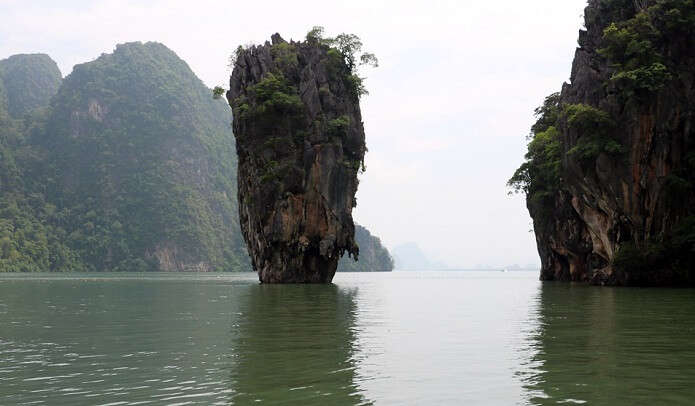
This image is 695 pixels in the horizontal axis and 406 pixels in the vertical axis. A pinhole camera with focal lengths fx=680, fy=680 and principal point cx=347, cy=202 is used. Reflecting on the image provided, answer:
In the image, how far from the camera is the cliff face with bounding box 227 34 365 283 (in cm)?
5950

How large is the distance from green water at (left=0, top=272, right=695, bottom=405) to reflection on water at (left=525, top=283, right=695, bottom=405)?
3 centimetres

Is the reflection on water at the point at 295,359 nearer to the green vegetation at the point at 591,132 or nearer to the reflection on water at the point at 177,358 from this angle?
the reflection on water at the point at 177,358

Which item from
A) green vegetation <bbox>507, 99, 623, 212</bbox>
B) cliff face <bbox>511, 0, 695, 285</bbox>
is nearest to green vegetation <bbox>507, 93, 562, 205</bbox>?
green vegetation <bbox>507, 99, 623, 212</bbox>

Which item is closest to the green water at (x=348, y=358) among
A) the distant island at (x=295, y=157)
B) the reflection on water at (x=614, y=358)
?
the reflection on water at (x=614, y=358)

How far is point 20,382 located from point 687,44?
4772 cm

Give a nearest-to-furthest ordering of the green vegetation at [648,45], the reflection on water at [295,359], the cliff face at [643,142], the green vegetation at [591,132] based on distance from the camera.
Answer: the reflection on water at [295,359] → the green vegetation at [648,45] → the cliff face at [643,142] → the green vegetation at [591,132]

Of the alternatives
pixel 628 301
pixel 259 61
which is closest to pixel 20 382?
pixel 628 301

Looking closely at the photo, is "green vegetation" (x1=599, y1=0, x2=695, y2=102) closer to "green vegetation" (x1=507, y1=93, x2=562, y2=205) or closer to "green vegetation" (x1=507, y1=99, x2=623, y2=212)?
"green vegetation" (x1=507, y1=99, x2=623, y2=212)

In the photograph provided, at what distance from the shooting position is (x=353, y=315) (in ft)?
83.6

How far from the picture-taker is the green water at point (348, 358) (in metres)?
10.7

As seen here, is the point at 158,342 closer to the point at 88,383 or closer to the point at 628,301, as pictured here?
the point at 88,383

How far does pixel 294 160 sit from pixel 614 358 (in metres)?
47.6

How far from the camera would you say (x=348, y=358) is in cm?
1435

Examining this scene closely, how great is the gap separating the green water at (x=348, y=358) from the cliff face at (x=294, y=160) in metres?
33.9
